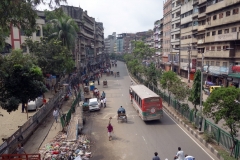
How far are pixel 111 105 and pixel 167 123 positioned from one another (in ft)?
30.0

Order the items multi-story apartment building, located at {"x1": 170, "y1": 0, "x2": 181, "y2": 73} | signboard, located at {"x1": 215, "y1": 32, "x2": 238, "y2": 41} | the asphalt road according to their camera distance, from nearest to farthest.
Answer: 1. the asphalt road
2. signboard, located at {"x1": 215, "y1": 32, "x2": 238, "y2": 41}
3. multi-story apartment building, located at {"x1": 170, "y1": 0, "x2": 181, "y2": 73}

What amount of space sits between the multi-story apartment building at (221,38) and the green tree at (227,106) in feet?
65.8

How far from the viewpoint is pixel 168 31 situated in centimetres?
6406

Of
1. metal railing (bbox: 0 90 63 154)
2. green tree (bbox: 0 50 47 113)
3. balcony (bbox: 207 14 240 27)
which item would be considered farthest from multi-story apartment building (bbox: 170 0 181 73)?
green tree (bbox: 0 50 47 113)

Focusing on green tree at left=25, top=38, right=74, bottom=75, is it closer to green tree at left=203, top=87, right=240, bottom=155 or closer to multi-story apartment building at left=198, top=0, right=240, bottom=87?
multi-story apartment building at left=198, top=0, right=240, bottom=87

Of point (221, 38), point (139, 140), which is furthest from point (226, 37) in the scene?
point (139, 140)

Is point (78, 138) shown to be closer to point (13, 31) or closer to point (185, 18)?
point (13, 31)

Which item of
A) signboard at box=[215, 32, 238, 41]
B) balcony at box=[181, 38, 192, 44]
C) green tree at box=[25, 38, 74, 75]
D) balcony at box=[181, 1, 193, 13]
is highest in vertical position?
balcony at box=[181, 1, 193, 13]

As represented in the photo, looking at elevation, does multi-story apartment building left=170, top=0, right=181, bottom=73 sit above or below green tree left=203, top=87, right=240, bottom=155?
above

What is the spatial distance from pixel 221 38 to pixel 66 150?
30.0 meters

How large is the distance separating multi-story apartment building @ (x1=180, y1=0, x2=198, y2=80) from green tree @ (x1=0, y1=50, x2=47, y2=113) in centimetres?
3361

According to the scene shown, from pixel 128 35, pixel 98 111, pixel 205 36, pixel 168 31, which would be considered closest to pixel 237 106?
pixel 98 111

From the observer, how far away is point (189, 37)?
48.5 meters

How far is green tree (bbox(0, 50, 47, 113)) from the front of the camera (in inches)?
536
